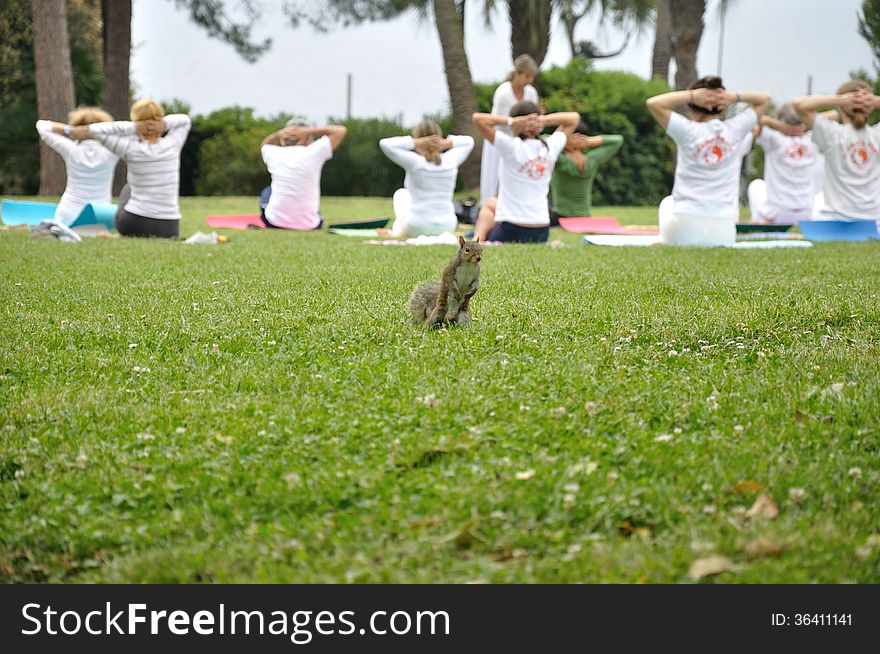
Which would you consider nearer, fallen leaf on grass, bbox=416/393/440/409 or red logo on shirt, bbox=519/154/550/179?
fallen leaf on grass, bbox=416/393/440/409

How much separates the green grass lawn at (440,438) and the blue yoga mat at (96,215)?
6899mm

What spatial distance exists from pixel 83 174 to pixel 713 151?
8.20 m

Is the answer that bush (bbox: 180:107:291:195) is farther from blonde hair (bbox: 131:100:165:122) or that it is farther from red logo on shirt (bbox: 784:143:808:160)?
red logo on shirt (bbox: 784:143:808:160)

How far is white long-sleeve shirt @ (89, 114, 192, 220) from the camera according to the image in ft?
39.0

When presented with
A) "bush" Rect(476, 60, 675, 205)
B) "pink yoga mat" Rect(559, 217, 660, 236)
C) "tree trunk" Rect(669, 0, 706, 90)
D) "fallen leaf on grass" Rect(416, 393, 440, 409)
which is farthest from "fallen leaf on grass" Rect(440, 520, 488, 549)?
"tree trunk" Rect(669, 0, 706, 90)

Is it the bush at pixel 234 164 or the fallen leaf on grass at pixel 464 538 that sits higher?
the fallen leaf on grass at pixel 464 538

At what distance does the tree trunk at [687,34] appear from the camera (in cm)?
2741

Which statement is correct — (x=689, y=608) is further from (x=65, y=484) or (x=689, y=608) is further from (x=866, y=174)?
(x=866, y=174)

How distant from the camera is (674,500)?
3.27m

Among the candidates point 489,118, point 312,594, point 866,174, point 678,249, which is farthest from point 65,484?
point 866,174

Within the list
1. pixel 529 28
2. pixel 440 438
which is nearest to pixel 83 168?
pixel 440 438

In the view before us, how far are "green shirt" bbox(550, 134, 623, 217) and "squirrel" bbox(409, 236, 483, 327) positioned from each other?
1171cm

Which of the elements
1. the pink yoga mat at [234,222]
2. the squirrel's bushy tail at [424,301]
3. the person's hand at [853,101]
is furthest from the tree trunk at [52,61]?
the squirrel's bushy tail at [424,301]

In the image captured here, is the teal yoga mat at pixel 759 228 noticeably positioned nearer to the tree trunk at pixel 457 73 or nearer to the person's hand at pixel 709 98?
the person's hand at pixel 709 98
